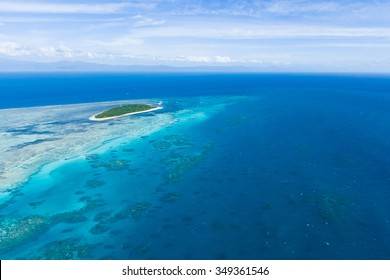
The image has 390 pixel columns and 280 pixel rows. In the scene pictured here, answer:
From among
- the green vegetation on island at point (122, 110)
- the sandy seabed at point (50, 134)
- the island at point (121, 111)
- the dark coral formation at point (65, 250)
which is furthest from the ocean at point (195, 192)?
the green vegetation on island at point (122, 110)

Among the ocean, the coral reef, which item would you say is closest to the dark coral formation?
the ocean

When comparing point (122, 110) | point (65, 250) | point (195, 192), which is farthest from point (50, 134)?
point (65, 250)

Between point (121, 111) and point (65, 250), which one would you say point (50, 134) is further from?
point (65, 250)

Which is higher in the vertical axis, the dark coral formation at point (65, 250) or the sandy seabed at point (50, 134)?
the sandy seabed at point (50, 134)

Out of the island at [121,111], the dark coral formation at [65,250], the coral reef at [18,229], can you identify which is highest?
the island at [121,111]

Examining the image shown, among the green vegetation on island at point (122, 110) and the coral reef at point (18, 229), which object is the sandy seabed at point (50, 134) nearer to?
the green vegetation on island at point (122, 110)

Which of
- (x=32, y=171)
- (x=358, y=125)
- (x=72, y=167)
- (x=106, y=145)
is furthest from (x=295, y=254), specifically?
(x=358, y=125)

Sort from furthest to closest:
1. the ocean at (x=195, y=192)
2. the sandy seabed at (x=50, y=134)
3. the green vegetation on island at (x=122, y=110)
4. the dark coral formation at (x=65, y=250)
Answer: the green vegetation on island at (x=122, y=110), the sandy seabed at (x=50, y=134), the ocean at (x=195, y=192), the dark coral formation at (x=65, y=250)
